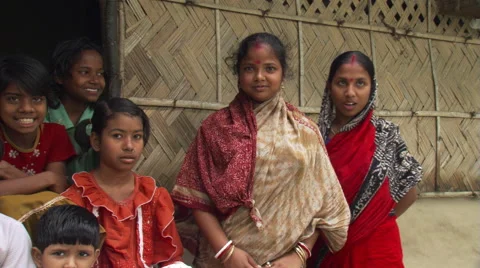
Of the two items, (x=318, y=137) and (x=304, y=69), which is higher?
(x=304, y=69)

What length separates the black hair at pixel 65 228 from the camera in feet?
6.95

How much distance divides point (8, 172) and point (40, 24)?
12.9 ft

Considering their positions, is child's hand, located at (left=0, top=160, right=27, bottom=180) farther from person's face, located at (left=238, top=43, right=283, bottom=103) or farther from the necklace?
the necklace

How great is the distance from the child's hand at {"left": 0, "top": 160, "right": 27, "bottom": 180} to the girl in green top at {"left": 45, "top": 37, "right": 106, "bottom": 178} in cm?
38

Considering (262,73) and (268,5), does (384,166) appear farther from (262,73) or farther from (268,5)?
(268,5)

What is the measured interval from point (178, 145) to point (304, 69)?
122 centimetres

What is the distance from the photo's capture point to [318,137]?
2664 millimetres

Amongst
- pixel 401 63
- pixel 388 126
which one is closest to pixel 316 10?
pixel 401 63

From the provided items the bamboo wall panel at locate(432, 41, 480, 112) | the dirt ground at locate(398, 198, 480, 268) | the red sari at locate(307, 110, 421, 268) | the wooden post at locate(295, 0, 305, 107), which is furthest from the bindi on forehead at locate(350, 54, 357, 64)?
the bamboo wall panel at locate(432, 41, 480, 112)

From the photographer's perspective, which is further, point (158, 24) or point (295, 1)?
point (295, 1)

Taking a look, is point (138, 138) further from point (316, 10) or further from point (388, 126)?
point (316, 10)

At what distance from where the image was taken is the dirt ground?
443 centimetres

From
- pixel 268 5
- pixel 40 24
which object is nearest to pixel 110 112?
pixel 268 5

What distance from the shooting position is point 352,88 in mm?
2861
